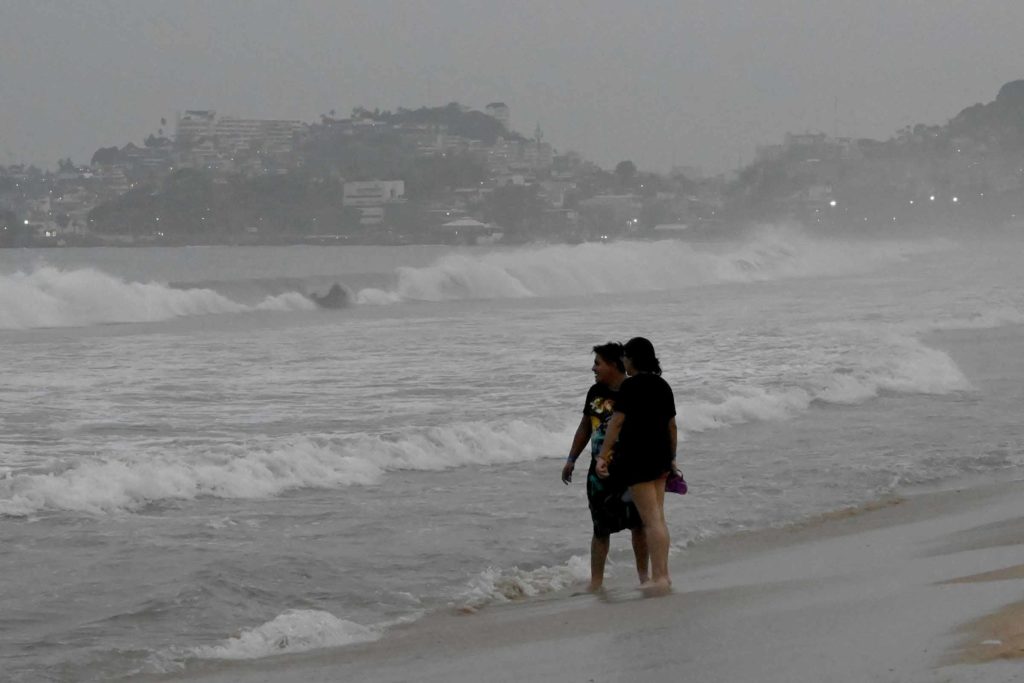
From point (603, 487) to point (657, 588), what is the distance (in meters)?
0.61

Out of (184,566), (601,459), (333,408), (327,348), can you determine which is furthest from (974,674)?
(327,348)

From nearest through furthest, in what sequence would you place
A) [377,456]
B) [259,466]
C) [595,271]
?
[259,466]
[377,456]
[595,271]

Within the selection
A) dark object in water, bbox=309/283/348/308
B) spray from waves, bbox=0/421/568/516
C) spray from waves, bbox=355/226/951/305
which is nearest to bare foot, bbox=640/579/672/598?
spray from waves, bbox=0/421/568/516

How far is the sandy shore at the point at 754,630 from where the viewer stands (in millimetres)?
5809

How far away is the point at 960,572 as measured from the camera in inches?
316

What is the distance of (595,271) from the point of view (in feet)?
207

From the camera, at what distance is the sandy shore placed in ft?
19.1

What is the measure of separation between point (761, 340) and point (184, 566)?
2000cm

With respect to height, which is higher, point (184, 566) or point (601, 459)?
point (601, 459)

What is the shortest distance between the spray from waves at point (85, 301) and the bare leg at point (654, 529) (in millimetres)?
32040

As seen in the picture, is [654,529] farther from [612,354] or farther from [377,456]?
[377,456]

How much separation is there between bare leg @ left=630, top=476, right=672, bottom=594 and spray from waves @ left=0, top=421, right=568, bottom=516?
4230mm

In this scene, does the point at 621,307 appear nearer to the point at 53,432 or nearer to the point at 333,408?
the point at 333,408

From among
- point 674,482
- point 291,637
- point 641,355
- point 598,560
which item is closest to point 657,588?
point 598,560
